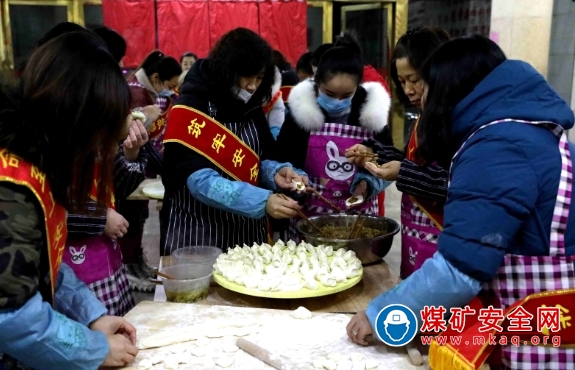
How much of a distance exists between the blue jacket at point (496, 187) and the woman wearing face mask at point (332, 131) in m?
1.29

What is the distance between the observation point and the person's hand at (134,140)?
1.96 metres

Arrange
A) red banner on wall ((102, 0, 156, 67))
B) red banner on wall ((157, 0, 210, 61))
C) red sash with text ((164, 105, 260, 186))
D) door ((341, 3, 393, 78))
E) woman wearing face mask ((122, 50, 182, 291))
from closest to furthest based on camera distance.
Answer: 1. red sash with text ((164, 105, 260, 186))
2. woman wearing face mask ((122, 50, 182, 291))
3. red banner on wall ((102, 0, 156, 67))
4. red banner on wall ((157, 0, 210, 61))
5. door ((341, 3, 393, 78))

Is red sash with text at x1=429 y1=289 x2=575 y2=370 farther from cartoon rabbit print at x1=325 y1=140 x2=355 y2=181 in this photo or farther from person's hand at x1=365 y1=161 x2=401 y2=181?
cartoon rabbit print at x1=325 y1=140 x2=355 y2=181

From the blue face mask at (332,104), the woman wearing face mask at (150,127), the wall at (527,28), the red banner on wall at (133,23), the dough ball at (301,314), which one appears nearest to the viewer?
the dough ball at (301,314)

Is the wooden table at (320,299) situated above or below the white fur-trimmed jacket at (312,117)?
below

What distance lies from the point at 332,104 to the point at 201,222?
843 millimetres

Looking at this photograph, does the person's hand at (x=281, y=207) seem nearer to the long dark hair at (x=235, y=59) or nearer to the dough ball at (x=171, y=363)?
the long dark hair at (x=235, y=59)

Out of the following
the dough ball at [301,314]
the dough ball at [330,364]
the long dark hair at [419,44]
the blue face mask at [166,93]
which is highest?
the long dark hair at [419,44]

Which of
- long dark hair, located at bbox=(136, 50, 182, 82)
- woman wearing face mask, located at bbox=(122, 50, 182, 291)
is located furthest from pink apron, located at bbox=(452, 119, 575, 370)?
long dark hair, located at bbox=(136, 50, 182, 82)

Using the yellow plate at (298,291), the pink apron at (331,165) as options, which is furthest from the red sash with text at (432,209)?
the pink apron at (331,165)

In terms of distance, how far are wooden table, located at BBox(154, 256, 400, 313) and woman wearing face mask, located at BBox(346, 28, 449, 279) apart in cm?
24

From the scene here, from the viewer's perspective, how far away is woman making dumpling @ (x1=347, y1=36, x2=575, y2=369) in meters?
1.09

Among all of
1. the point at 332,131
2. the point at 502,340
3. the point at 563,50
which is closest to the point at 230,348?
the point at 502,340

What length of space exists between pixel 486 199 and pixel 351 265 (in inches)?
29.4
